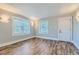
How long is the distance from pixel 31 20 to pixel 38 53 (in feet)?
2.44

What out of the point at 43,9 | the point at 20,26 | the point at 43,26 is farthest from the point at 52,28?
the point at 20,26

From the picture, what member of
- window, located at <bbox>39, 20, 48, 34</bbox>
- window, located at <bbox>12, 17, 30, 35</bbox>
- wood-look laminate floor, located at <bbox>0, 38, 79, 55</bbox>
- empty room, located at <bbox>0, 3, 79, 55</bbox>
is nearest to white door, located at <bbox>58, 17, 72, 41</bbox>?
empty room, located at <bbox>0, 3, 79, 55</bbox>

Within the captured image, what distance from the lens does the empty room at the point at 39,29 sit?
2.11 meters

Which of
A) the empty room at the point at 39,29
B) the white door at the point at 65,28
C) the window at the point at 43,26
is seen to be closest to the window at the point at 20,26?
the empty room at the point at 39,29

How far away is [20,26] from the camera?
227cm

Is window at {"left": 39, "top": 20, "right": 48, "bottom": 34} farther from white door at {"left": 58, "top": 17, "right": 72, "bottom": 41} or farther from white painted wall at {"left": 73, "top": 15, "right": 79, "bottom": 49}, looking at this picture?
white painted wall at {"left": 73, "top": 15, "right": 79, "bottom": 49}

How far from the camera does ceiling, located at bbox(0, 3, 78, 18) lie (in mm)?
2051

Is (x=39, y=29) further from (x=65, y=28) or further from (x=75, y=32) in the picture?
(x=75, y=32)

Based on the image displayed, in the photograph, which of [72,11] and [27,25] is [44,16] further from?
[72,11]

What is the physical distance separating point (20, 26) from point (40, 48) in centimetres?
66

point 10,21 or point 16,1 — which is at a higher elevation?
point 16,1

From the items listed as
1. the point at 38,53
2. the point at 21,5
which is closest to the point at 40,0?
the point at 21,5
